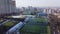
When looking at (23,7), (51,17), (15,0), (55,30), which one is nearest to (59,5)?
(51,17)

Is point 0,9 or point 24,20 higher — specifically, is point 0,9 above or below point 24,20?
above

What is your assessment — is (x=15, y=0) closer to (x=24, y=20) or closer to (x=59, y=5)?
(x=24, y=20)

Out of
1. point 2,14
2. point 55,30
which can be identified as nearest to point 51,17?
point 55,30

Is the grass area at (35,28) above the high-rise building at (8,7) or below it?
below

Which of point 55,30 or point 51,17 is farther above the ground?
point 51,17

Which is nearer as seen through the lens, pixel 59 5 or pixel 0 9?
pixel 59 5

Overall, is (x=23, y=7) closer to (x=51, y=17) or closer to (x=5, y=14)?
(x=5, y=14)

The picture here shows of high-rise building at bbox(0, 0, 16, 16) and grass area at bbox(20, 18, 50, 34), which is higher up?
high-rise building at bbox(0, 0, 16, 16)

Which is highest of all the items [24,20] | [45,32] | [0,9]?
[0,9]

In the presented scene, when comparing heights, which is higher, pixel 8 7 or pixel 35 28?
pixel 8 7
